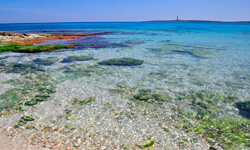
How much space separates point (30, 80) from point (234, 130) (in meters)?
11.1

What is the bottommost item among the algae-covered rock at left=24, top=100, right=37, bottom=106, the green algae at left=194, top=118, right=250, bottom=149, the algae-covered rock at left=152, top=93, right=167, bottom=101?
the green algae at left=194, top=118, right=250, bottom=149

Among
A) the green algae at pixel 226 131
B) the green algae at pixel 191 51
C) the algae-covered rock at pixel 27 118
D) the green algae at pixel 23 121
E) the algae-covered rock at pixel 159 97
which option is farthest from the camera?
the green algae at pixel 191 51

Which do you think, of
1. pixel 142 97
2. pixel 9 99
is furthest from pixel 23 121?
pixel 142 97

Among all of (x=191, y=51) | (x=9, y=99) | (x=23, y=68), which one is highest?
(x=191, y=51)

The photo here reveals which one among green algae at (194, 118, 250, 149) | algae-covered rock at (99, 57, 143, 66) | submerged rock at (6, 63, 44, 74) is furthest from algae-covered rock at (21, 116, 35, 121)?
algae-covered rock at (99, 57, 143, 66)

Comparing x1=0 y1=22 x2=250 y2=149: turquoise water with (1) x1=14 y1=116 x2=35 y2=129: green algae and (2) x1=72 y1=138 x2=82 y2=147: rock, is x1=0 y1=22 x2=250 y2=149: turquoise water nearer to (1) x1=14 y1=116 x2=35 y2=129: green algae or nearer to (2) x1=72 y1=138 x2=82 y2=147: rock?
(2) x1=72 y1=138 x2=82 y2=147: rock

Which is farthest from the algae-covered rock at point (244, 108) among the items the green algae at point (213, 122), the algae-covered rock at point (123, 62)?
the algae-covered rock at point (123, 62)

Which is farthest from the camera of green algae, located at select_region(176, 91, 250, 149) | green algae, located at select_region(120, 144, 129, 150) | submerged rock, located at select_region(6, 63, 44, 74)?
submerged rock, located at select_region(6, 63, 44, 74)

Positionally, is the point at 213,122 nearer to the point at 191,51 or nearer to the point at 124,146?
the point at 124,146

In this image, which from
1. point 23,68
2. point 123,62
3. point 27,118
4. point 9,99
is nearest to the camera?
point 27,118

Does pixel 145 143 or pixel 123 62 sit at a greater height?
pixel 123 62

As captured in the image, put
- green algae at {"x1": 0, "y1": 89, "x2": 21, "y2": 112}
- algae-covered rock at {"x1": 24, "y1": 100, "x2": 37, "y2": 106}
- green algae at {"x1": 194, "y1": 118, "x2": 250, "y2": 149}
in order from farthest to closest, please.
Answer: algae-covered rock at {"x1": 24, "y1": 100, "x2": 37, "y2": 106} < green algae at {"x1": 0, "y1": 89, "x2": 21, "y2": 112} < green algae at {"x1": 194, "y1": 118, "x2": 250, "y2": 149}

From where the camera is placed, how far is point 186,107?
7.90 m

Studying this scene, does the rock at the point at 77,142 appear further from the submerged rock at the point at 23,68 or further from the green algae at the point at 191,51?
the green algae at the point at 191,51
